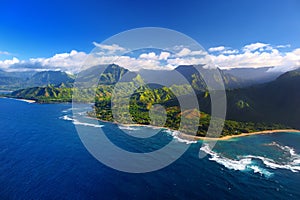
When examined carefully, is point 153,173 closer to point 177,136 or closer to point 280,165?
point 280,165

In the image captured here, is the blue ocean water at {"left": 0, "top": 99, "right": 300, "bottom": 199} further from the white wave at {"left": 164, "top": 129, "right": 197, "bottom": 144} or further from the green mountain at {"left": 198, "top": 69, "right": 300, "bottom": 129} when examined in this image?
the green mountain at {"left": 198, "top": 69, "right": 300, "bottom": 129}

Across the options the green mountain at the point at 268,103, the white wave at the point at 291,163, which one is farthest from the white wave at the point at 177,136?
the green mountain at the point at 268,103

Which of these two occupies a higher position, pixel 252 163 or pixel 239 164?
pixel 252 163

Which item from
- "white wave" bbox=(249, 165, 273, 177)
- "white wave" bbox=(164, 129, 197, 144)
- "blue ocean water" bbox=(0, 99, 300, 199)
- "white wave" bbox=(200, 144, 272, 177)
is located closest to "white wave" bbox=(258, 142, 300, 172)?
"blue ocean water" bbox=(0, 99, 300, 199)

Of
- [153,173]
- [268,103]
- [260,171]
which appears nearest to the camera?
[153,173]

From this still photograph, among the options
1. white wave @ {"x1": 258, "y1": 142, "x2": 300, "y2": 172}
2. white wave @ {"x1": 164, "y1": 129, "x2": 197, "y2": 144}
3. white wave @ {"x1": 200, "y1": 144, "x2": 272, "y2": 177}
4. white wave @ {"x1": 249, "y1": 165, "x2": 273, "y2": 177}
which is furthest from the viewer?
white wave @ {"x1": 164, "y1": 129, "x2": 197, "y2": 144}

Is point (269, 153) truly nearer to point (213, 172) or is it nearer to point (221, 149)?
point (221, 149)

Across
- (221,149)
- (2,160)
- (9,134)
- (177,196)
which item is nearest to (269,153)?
(221,149)

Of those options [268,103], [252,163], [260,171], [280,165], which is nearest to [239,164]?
[252,163]
